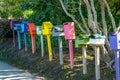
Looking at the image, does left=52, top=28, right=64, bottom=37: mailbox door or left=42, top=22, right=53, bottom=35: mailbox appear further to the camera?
left=42, top=22, right=53, bottom=35: mailbox

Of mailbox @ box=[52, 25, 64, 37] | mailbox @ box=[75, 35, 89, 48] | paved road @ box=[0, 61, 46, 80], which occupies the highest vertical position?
mailbox @ box=[52, 25, 64, 37]

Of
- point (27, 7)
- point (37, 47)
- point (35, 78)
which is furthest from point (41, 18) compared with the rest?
point (35, 78)

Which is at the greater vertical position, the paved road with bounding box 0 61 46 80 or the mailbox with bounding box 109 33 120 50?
the mailbox with bounding box 109 33 120 50

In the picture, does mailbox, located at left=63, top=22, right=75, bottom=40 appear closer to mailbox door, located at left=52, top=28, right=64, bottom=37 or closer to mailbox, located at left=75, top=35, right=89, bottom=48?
mailbox, located at left=75, top=35, right=89, bottom=48

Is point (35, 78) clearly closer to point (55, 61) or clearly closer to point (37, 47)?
point (55, 61)

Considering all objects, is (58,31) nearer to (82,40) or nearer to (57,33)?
(57,33)

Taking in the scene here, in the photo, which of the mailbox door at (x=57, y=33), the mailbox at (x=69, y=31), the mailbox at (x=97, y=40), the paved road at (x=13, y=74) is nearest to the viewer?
the mailbox at (x=97, y=40)

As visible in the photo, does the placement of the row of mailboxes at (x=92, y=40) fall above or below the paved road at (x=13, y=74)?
above

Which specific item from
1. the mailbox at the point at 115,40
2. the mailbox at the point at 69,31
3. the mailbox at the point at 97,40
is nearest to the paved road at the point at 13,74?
the mailbox at the point at 69,31

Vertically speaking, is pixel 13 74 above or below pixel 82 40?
below

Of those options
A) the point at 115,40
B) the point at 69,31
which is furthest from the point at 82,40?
the point at 115,40

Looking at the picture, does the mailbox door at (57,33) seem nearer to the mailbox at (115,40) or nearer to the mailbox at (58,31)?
the mailbox at (58,31)

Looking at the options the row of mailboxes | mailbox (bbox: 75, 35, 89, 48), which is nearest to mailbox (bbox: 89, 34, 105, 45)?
the row of mailboxes

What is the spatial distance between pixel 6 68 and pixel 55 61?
1.82 metres
